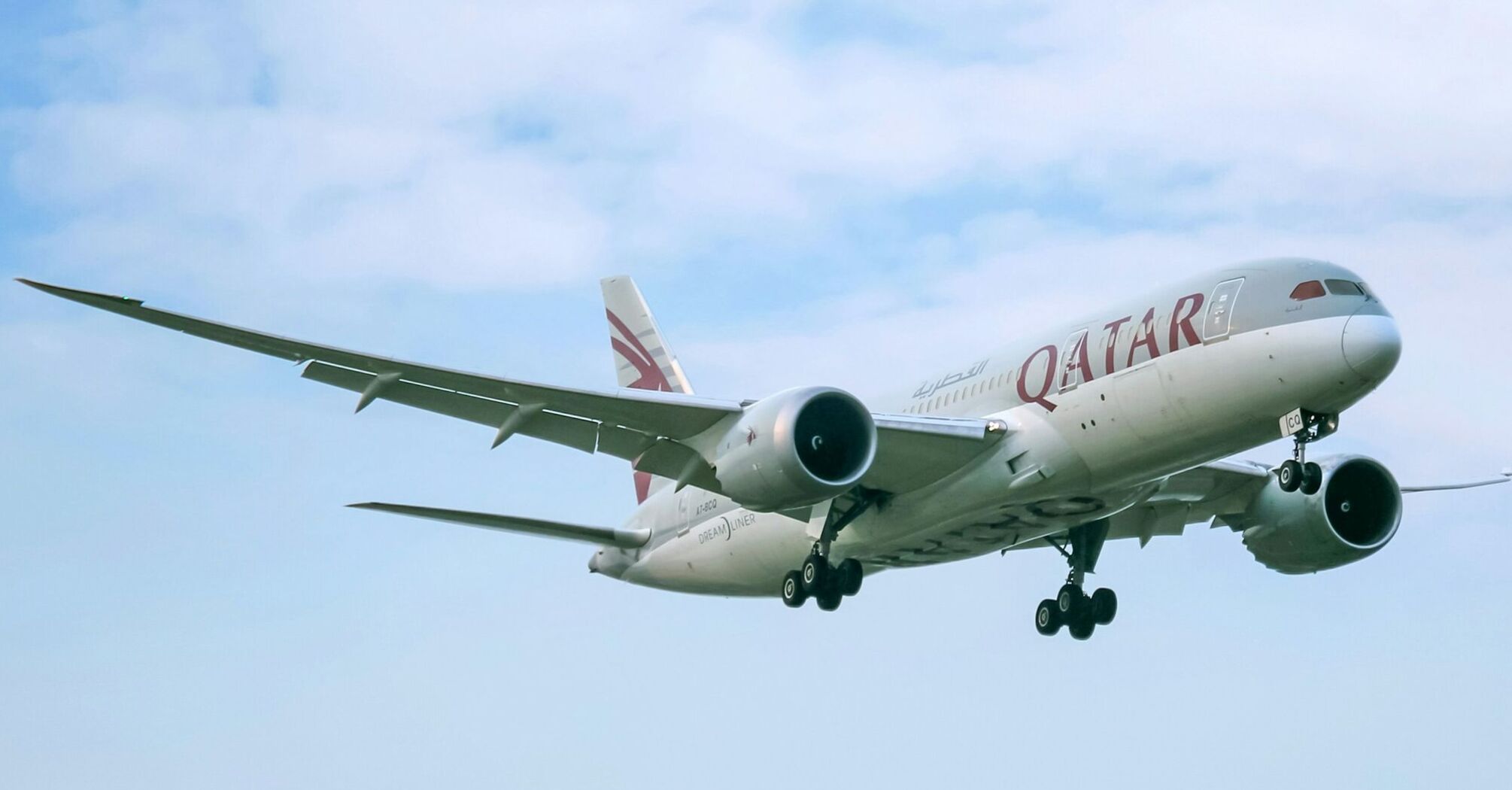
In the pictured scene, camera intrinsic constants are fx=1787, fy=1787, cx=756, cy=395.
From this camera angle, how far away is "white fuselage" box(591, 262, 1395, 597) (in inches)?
988

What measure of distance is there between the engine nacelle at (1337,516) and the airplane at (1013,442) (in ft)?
0.13

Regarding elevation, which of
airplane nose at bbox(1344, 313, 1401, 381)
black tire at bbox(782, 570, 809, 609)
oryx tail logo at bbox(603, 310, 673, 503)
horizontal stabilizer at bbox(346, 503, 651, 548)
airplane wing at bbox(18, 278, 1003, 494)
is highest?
oryx tail logo at bbox(603, 310, 673, 503)

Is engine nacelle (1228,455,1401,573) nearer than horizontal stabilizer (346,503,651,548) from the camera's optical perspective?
No

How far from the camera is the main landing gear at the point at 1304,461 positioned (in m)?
25.7

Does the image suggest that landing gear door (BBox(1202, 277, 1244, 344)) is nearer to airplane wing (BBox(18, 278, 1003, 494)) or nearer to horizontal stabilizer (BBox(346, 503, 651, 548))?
airplane wing (BBox(18, 278, 1003, 494))

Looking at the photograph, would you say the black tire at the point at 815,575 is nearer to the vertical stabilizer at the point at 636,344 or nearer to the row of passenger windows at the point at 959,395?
the row of passenger windows at the point at 959,395

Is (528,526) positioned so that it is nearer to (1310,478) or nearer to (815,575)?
(815,575)

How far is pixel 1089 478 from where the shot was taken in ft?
90.0

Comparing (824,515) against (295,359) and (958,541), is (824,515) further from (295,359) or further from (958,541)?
(295,359)

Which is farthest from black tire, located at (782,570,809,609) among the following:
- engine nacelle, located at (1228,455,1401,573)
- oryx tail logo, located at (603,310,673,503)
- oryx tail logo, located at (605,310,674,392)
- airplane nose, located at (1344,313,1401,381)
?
airplane nose, located at (1344,313,1401,381)

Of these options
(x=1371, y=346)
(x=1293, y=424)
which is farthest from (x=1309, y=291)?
(x=1293, y=424)

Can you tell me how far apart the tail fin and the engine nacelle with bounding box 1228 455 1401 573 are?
41.4 ft

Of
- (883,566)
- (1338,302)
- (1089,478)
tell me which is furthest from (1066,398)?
(883,566)

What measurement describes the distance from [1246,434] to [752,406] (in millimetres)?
7462
